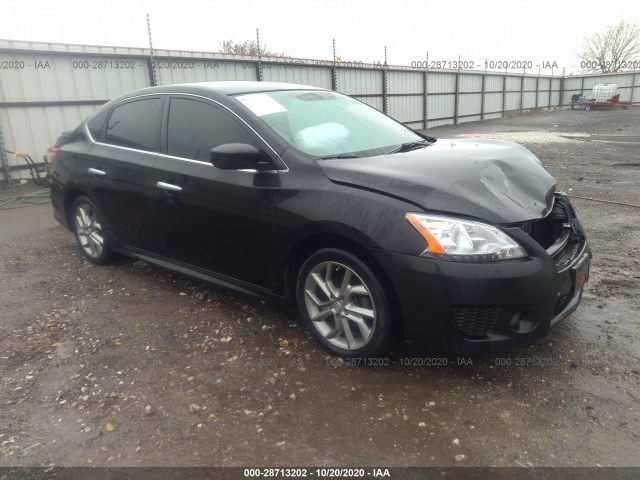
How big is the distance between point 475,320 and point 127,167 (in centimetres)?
295

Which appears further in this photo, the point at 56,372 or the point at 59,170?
the point at 59,170

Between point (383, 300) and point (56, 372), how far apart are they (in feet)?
6.59

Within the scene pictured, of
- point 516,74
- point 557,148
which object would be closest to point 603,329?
point 557,148

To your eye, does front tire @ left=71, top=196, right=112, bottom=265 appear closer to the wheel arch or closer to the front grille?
the wheel arch

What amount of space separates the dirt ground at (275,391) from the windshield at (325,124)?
1.27 m

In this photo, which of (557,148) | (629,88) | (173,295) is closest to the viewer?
(173,295)

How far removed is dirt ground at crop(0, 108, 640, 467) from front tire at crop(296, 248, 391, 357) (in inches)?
6.2

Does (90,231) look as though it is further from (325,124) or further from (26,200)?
(26,200)

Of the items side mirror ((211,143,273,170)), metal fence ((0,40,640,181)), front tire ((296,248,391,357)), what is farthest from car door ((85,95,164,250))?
metal fence ((0,40,640,181))

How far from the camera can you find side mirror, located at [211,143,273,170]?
121 inches

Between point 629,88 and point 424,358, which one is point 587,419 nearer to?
point 424,358

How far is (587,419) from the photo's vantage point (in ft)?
7.95

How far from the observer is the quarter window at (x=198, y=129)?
3418 millimetres

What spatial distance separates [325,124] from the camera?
139 inches
